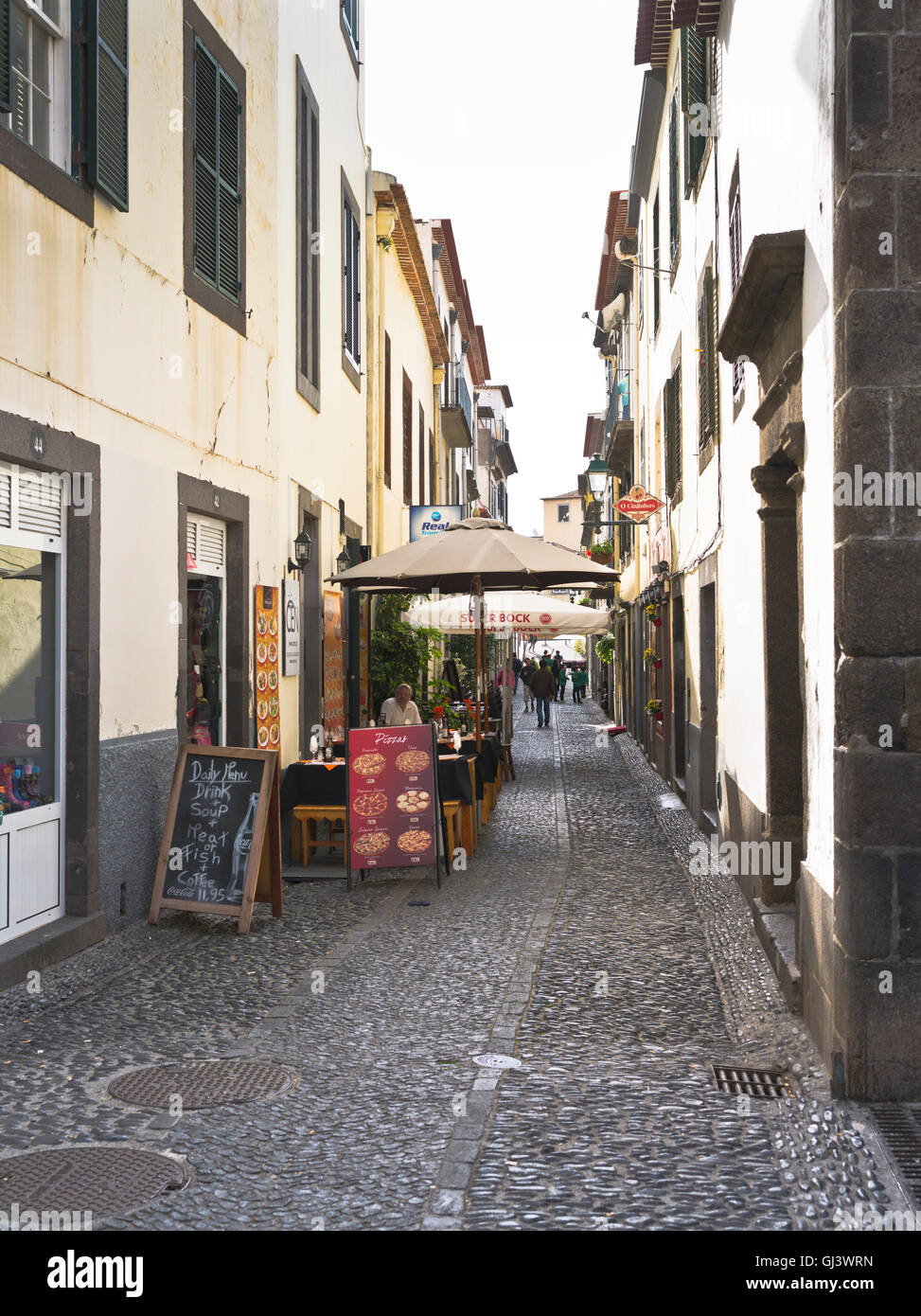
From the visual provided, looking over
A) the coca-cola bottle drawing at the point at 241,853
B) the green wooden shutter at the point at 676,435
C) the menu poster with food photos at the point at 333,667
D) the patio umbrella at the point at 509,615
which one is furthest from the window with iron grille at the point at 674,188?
the coca-cola bottle drawing at the point at 241,853

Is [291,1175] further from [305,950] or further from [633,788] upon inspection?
[633,788]

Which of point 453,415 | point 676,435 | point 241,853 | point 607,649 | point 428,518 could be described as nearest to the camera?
point 241,853

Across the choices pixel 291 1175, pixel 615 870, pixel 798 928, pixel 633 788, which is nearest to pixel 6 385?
pixel 291 1175

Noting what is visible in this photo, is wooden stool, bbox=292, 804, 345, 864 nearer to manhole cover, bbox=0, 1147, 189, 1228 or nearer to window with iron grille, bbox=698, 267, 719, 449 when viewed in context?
window with iron grille, bbox=698, 267, 719, 449

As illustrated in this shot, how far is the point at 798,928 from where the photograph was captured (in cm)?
581

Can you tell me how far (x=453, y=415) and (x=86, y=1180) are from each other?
25581 millimetres

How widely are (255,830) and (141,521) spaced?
2.09m

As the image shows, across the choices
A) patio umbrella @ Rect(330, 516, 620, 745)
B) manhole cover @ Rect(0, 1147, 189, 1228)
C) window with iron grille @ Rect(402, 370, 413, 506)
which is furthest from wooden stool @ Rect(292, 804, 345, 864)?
window with iron grille @ Rect(402, 370, 413, 506)

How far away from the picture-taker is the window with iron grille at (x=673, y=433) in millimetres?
15250

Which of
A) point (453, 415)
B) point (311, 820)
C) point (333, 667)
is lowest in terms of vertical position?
point (311, 820)

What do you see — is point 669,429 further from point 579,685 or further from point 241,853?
point 579,685

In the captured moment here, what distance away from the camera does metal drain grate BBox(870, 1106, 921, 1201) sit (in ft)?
13.1

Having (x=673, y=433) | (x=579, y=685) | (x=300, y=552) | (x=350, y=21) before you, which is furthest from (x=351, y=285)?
(x=579, y=685)

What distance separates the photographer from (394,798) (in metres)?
9.36
